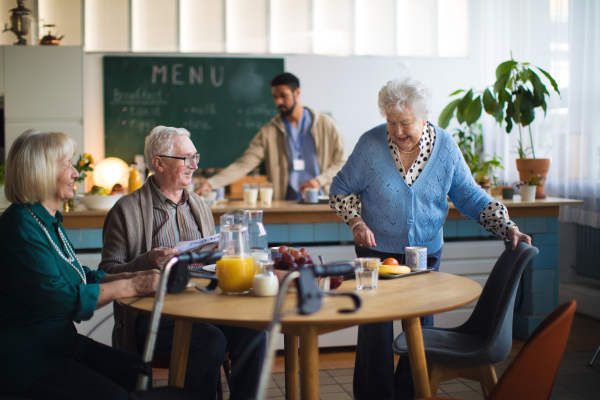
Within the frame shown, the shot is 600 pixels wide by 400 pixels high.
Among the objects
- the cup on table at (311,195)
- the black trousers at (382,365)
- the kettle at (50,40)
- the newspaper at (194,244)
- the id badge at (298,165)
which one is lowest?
the black trousers at (382,365)

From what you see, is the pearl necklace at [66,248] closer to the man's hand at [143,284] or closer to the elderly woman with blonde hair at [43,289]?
the elderly woman with blonde hair at [43,289]

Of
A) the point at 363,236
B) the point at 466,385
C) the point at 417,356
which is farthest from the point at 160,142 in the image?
the point at 466,385

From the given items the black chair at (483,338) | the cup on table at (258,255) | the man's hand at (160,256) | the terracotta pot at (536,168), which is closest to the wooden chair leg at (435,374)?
the black chair at (483,338)

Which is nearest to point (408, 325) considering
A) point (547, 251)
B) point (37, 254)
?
point (37, 254)

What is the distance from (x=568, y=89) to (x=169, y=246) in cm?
355

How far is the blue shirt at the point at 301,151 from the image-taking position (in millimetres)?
4902

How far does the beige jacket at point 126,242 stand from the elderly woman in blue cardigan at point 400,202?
77 centimetres

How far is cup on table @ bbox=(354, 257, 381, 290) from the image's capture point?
4.98 feet

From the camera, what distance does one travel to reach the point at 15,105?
4.89 m

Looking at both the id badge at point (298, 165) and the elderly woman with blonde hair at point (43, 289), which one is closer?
the elderly woman with blonde hair at point (43, 289)

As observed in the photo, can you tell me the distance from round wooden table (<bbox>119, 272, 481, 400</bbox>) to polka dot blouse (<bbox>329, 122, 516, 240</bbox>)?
39 centimetres

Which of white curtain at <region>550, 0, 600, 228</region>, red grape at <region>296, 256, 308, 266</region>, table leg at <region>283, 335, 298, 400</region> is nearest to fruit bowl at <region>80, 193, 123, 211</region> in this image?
table leg at <region>283, 335, 298, 400</region>

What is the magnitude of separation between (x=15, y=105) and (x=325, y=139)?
2.86 meters

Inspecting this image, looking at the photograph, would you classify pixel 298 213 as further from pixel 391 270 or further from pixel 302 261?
pixel 302 261
